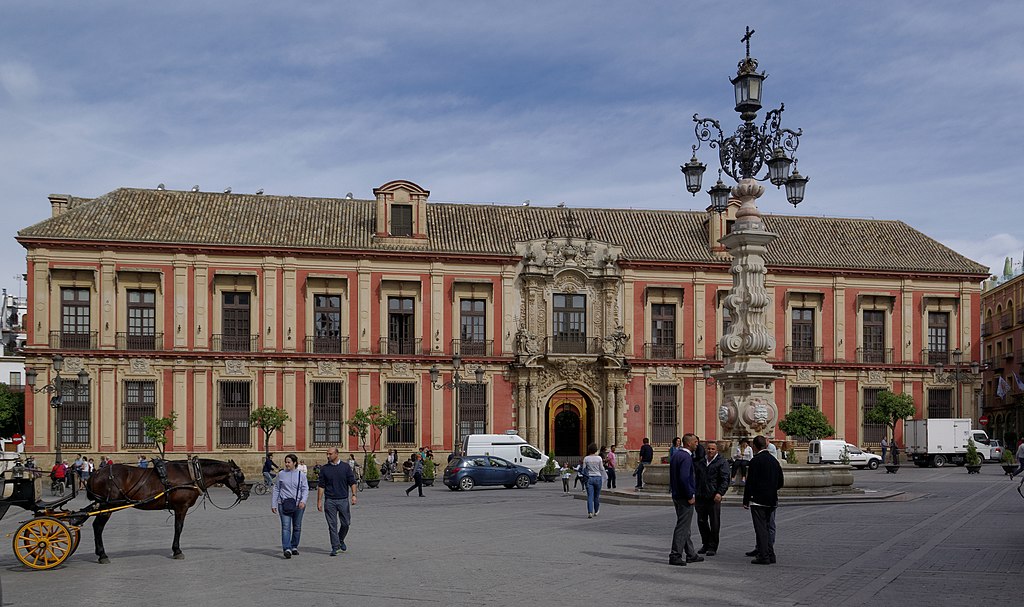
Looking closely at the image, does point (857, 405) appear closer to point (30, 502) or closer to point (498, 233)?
point (498, 233)

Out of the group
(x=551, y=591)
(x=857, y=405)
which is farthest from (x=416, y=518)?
(x=857, y=405)

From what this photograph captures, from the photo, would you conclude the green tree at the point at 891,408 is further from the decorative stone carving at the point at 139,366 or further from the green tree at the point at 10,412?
the green tree at the point at 10,412

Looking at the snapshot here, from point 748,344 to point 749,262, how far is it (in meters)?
1.73

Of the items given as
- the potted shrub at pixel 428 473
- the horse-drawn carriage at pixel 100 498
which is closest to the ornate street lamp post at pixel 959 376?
the potted shrub at pixel 428 473

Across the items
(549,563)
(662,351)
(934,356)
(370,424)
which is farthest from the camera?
(934,356)

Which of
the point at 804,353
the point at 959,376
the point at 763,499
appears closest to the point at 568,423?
the point at 804,353

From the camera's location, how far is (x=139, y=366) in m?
45.2

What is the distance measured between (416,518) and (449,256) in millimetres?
25682

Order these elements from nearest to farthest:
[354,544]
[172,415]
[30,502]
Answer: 1. [30,502]
2. [354,544]
3. [172,415]

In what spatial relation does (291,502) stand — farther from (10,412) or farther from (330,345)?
(10,412)

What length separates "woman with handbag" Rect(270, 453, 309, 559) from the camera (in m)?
15.7

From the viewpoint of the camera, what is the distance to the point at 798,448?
49.9 meters

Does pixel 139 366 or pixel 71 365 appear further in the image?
pixel 139 366

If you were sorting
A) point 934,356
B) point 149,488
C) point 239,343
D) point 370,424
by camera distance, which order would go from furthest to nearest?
point 934,356
point 370,424
point 239,343
point 149,488
